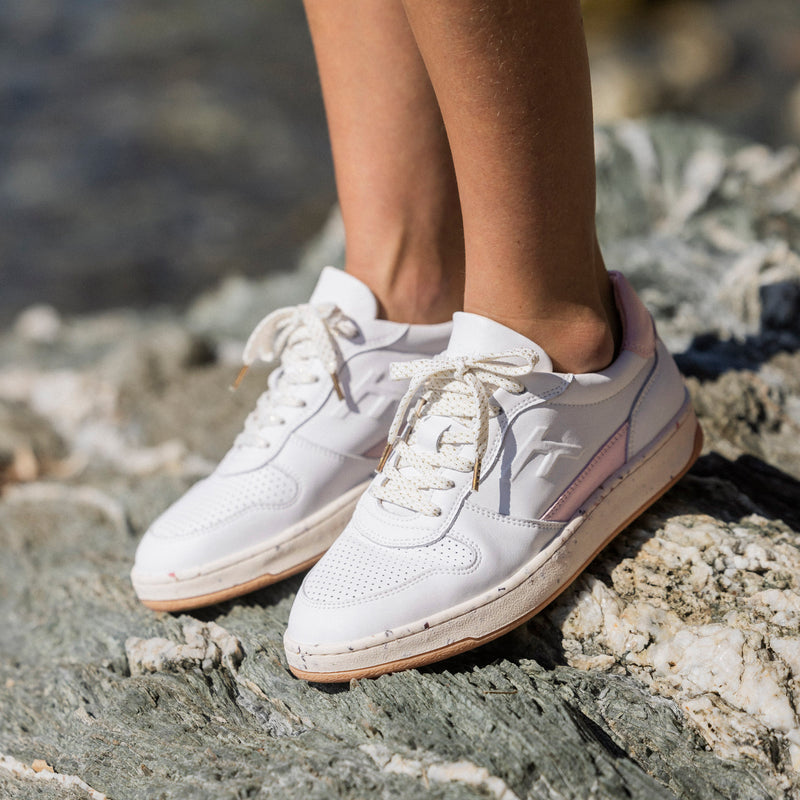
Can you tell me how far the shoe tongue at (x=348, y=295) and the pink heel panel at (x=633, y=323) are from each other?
0.38m

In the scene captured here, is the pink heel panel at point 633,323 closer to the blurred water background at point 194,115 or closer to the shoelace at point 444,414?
the shoelace at point 444,414

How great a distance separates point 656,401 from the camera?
1237 mm

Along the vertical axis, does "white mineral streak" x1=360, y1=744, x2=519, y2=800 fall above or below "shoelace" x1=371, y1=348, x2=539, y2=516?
below

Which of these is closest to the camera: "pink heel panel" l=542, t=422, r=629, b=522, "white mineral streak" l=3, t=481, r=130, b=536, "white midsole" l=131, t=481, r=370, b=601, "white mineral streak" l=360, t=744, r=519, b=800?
"white mineral streak" l=360, t=744, r=519, b=800

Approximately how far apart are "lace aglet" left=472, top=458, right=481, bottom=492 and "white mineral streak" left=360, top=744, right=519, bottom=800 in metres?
0.34

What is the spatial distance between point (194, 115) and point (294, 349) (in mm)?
7258

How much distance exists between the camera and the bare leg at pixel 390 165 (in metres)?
1.28

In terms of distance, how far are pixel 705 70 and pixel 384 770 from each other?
8.71 m

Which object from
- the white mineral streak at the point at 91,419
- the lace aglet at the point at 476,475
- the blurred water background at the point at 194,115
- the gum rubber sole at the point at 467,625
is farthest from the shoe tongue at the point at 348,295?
the blurred water background at the point at 194,115

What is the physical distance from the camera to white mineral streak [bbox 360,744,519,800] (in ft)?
2.93

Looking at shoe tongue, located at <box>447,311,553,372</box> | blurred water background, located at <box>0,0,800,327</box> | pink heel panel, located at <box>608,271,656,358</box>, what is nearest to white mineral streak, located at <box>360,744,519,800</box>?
shoe tongue, located at <box>447,311,553,372</box>

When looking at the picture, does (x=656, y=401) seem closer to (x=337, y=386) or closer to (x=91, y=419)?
(x=337, y=386)

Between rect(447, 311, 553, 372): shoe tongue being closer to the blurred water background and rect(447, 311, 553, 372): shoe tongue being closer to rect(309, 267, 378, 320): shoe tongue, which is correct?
rect(309, 267, 378, 320): shoe tongue

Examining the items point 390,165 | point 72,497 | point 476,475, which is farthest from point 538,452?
point 72,497
